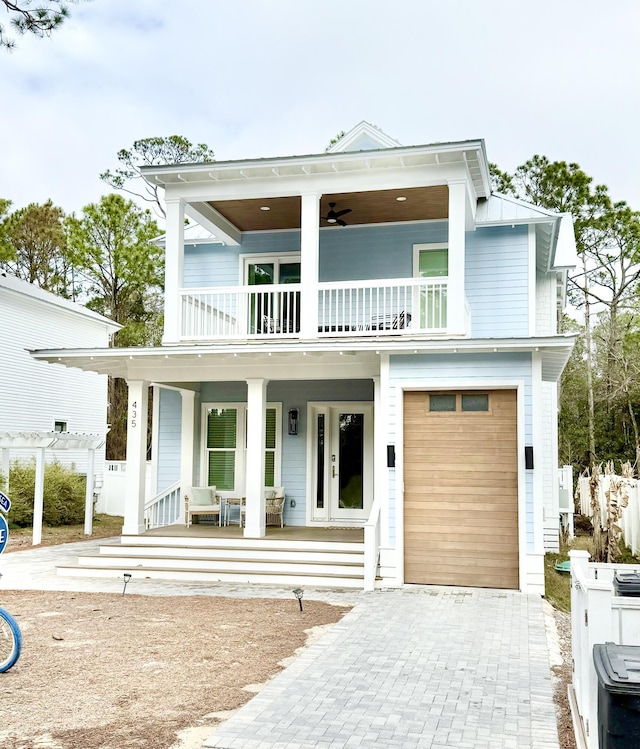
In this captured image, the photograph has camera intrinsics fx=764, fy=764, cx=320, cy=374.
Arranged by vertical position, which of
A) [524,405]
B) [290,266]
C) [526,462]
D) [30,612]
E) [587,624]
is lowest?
[30,612]

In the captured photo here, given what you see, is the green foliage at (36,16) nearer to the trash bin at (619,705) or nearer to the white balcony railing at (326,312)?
the white balcony railing at (326,312)

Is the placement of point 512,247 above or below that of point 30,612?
above

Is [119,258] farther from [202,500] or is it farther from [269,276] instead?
[202,500]

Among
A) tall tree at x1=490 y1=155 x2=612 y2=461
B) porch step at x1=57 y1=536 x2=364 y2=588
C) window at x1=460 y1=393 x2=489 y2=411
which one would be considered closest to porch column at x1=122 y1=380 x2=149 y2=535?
porch step at x1=57 y1=536 x2=364 y2=588

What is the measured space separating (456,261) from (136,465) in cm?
569

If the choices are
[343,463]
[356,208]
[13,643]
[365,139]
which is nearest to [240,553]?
[343,463]

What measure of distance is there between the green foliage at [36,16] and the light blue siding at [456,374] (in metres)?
5.78

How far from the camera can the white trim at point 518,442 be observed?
31.6ft

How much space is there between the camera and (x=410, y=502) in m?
10.1

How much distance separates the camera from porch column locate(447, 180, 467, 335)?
10789 mm

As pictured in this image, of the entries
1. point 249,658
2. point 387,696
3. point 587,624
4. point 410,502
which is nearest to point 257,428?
point 410,502

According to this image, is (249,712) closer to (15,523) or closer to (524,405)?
(524,405)

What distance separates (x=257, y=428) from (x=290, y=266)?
3.92 meters

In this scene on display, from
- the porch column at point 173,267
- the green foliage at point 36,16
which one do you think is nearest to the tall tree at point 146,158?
the porch column at point 173,267
